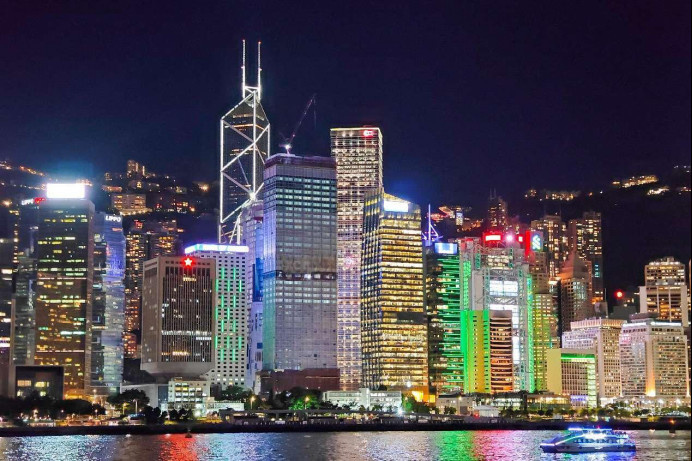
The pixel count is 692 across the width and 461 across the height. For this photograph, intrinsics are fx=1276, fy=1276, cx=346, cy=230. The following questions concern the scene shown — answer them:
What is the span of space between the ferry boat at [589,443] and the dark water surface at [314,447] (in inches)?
62.6

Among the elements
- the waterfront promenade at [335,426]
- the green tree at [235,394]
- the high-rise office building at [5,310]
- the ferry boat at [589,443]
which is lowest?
the waterfront promenade at [335,426]

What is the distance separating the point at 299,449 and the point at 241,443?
13.7 metres

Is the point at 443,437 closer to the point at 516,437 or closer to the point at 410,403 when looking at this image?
the point at 516,437

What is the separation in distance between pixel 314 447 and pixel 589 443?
25.8 m

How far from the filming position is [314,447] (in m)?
121

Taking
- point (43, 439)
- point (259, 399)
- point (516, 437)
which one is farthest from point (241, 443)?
point (259, 399)

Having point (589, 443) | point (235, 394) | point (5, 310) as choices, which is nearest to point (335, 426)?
point (235, 394)

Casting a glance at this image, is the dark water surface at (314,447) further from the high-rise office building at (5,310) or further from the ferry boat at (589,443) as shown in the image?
the high-rise office building at (5,310)

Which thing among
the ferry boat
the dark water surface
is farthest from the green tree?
the ferry boat

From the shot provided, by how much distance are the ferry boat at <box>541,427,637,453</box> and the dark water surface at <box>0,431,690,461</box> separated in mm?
1591

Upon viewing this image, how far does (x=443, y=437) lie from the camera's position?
146 m

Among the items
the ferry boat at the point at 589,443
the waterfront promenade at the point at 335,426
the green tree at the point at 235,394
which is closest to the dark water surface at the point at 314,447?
the ferry boat at the point at 589,443

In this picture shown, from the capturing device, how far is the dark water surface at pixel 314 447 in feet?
351

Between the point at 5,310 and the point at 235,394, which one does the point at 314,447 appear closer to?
the point at 235,394
